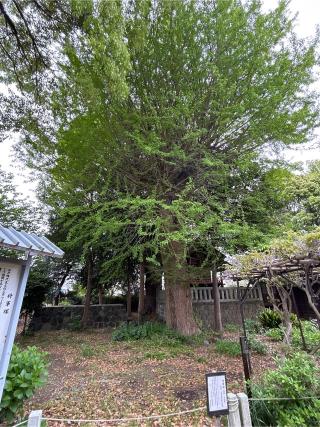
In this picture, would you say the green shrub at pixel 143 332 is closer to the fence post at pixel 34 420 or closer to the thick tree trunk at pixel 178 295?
the thick tree trunk at pixel 178 295

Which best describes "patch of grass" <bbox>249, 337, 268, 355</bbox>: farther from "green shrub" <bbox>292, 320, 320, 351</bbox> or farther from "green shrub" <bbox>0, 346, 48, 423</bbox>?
"green shrub" <bbox>0, 346, 48, 423</bbox>

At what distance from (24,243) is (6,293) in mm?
534

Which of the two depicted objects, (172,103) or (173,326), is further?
(173,326)

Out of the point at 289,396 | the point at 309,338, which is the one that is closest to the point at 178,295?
the point at 309,338

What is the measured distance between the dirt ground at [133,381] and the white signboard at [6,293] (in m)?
1.57

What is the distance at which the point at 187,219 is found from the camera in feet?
17.9

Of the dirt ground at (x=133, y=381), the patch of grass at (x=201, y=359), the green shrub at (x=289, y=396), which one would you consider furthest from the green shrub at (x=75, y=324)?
the green shrub at (x=289, y=396)

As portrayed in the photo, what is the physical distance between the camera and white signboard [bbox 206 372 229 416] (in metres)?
A: 2.13

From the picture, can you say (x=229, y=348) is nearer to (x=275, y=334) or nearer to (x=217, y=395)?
(x=275, y=334)

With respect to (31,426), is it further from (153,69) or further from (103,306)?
(103,306)

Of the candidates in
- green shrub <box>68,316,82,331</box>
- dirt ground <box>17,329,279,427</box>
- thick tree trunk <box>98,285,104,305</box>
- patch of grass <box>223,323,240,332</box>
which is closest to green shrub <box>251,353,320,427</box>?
dirt ground <box>17,329,279,427</box>

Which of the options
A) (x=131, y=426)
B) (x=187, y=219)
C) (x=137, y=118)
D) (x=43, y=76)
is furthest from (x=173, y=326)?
(x=43, y=76)

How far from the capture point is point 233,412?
222 centimetres

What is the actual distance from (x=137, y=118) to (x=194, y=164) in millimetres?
1935
